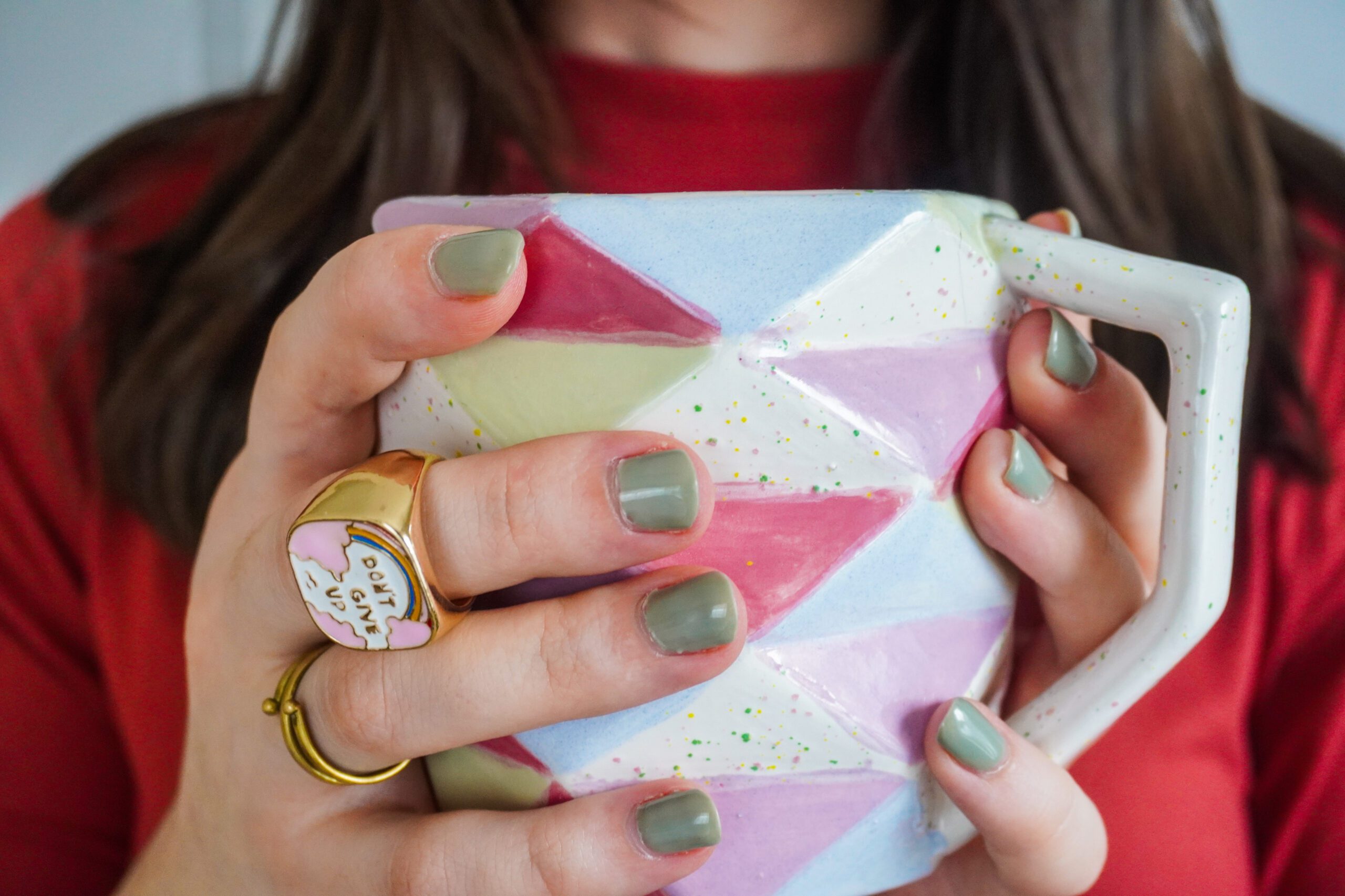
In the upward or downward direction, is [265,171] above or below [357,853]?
above

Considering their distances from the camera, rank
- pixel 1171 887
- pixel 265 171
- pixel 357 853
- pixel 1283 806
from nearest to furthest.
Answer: pixel 357 853 < pixel 1171 887 < pixel 1283 806 < pixel 265 171

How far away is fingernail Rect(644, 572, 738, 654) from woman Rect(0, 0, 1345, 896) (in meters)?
0.21

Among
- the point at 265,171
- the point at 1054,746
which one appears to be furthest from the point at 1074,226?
the point at 265,171

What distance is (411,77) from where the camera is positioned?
87 cm

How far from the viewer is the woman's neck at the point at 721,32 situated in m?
0.91

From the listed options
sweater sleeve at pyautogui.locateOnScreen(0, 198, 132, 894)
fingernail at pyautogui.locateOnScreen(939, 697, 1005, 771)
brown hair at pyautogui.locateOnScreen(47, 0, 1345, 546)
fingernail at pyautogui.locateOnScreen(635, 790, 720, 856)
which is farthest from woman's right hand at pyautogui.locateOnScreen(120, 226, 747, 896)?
sweater sleeve at pyautogui.locateOnScreen(0, 198, 132, 894)

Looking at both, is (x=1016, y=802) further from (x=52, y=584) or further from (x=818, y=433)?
(x=52, y=584)

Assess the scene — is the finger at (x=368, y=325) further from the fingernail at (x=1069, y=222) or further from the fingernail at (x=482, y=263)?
the fingernail at (x=1069, y=222)

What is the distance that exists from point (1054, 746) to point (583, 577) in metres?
0.24

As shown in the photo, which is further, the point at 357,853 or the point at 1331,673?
the point at 1331,673

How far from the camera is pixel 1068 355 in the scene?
1.35ft

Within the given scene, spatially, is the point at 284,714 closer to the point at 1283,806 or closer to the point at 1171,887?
the point at 1171,887

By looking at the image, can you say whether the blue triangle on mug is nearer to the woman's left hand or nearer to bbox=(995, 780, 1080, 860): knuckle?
the woman's left hand

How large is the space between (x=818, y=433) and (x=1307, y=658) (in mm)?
716
